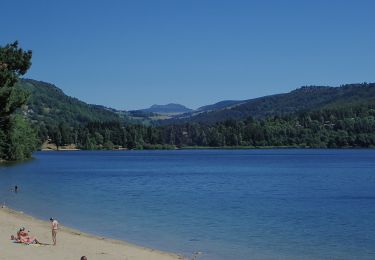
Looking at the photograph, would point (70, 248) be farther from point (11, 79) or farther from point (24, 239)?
point (11, 79)

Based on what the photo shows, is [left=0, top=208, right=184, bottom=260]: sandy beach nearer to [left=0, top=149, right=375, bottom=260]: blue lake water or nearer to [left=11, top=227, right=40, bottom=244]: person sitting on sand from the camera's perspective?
[left=11, top=227, right=40, bottom=244]: person sitting on sand

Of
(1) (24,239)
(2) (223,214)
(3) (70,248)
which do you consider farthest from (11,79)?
(2) (223,214)

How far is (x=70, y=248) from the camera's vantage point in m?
34.3

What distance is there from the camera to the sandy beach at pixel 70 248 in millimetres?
31453

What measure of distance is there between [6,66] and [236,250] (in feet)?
76.4

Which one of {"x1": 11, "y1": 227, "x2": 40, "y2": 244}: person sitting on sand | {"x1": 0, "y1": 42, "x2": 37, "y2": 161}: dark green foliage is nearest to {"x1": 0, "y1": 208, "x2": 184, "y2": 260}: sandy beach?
{"x1": 11, "y1": 227, "x2": 40, "y2": 244}: person sitting on sand

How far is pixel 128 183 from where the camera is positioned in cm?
9762

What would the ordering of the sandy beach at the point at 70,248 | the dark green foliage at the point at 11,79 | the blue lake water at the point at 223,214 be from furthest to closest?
the dark green foliage at the point at 11,79
the blue lake water at the point at 223,214
the sandy beach at the point at 70,248

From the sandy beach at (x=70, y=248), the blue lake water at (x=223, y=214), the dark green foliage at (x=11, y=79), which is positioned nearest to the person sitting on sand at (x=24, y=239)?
the sandy beach at (x=70, y=248)

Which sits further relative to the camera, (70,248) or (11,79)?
(11,79)

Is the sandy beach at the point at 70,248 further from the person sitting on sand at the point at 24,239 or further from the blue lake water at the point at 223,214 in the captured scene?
the blue lake water at the point at 223,214

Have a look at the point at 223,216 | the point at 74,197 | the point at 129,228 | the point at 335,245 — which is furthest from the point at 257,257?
the point at 74,197

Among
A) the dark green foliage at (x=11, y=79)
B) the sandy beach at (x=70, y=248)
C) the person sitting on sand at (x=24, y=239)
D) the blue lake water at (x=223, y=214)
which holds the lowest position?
the blue lake water at (x=223, y=214)

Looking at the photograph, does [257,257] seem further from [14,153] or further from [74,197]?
[14,153]
